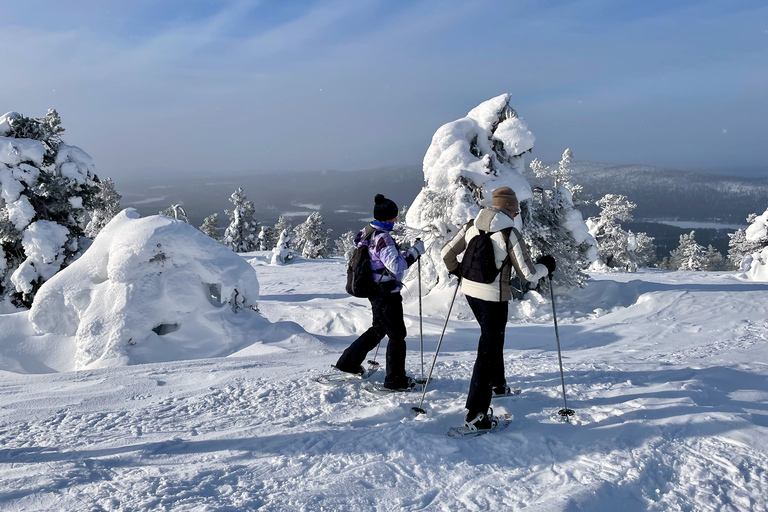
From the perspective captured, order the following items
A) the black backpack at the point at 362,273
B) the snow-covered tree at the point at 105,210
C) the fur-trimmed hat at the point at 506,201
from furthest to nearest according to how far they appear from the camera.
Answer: the snow-covered tree at the point at 105,210
the black backpack at the point at 362,273
the fur-trimmed hat at the point at 506,201

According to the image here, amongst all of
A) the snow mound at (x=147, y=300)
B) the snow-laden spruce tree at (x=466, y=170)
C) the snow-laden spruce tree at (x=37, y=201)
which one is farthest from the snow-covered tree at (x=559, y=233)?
the snow-laden spruce tree at (x=37, y=201)

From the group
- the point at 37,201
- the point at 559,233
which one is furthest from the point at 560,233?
the point at 37,201

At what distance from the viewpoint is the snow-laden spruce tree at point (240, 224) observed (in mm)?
47781

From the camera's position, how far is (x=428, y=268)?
1683cm

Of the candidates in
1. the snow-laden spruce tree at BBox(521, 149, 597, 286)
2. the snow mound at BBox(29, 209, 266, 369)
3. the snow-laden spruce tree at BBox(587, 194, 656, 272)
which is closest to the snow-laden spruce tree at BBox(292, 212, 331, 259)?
the snow-laden spruce tree at BBox(587, 194, 656, 272)

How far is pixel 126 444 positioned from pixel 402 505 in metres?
2.45

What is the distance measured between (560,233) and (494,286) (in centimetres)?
1338

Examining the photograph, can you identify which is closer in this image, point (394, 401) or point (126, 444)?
point (126, 444)

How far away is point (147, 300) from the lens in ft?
28.4

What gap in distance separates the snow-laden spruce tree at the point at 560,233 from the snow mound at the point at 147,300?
10.4 metres

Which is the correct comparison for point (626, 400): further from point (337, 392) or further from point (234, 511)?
point (234, 511)

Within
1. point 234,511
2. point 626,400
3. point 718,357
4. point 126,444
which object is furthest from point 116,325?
point 718,357

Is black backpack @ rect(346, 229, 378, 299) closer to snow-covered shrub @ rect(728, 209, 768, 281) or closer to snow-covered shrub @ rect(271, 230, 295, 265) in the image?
snow-covered shrub @ rect(728, 209, 768, 281)

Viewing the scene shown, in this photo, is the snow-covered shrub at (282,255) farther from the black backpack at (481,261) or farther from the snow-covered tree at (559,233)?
the black backpack at (481,261)
